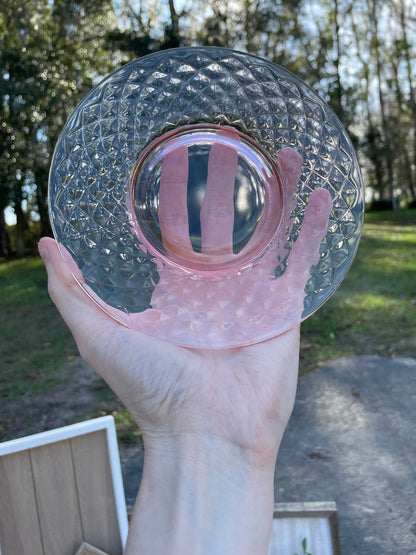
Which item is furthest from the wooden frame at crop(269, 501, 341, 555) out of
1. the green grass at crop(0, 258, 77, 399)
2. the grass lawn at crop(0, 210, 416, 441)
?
the green grass at crop(0, 258, 77, 399)

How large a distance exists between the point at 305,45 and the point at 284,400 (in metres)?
11.3

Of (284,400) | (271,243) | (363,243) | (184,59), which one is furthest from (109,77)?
(363,243)

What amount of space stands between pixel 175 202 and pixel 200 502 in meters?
0.85

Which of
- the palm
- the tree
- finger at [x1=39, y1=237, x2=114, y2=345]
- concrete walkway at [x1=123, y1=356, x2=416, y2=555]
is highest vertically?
the tree

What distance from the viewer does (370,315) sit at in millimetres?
5320

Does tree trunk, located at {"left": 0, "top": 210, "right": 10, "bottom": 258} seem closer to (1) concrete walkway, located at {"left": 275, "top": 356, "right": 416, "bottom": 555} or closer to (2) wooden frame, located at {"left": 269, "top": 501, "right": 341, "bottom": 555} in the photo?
(1) concrete walkway, located at {"left": 275, "top": 356, "right": 416, "bottom": 555}

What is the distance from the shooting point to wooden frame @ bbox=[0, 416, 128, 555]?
175 cm

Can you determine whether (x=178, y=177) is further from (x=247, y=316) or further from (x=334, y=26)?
(x=334, y=26)

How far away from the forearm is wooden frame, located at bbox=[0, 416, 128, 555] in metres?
0.65

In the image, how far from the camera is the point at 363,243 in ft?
32.0

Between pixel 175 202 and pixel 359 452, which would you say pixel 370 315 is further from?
pixel 175 202

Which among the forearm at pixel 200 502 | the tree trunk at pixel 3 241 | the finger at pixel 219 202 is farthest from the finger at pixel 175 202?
the tree trunk at pixel 3 241

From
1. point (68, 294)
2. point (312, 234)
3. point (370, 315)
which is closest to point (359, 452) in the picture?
point (312, 234)

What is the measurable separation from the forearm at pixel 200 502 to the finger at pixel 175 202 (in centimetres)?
58
